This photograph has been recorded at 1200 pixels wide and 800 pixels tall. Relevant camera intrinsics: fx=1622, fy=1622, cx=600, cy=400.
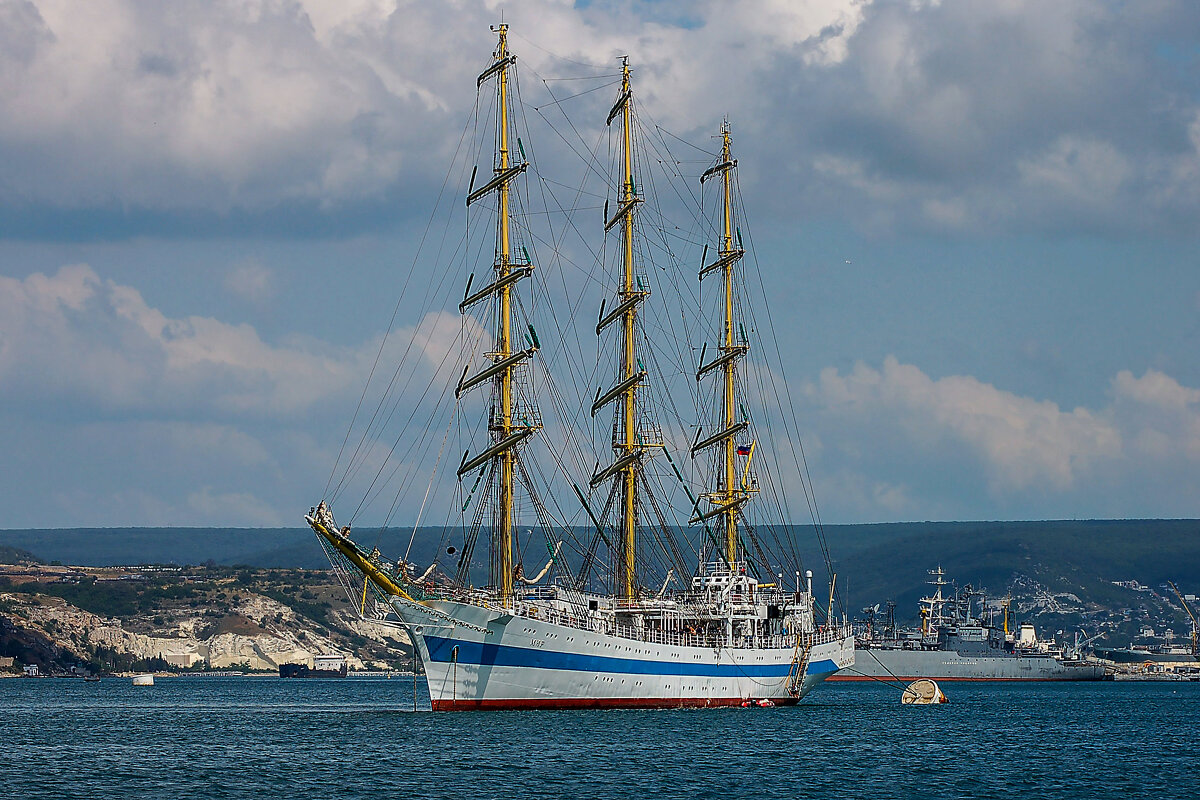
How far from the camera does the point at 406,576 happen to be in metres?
96.6

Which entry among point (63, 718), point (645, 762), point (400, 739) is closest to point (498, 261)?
point (400, 739)

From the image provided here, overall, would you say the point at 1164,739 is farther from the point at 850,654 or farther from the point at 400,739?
the point at 400,739

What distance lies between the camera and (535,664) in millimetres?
98250

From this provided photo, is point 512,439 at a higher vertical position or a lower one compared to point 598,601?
higher

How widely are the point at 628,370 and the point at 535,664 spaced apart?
1174 inches

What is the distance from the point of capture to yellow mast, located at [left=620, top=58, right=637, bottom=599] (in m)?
120

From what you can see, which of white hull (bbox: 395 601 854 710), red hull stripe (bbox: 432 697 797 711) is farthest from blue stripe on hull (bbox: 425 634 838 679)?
red hull stripe (bbox: 432 697 797 711)

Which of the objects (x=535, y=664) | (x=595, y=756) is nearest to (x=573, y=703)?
(x=535, y=664)

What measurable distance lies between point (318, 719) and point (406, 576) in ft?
89.1

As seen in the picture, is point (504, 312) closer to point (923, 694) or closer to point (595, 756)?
point (595, 756)

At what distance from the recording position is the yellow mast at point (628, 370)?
120m

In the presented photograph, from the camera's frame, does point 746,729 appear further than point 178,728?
No

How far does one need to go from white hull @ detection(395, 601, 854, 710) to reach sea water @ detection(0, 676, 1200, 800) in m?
1.48

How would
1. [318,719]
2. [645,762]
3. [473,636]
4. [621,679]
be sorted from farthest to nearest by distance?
[318,719], [621,679], [473,636], [645,762]
